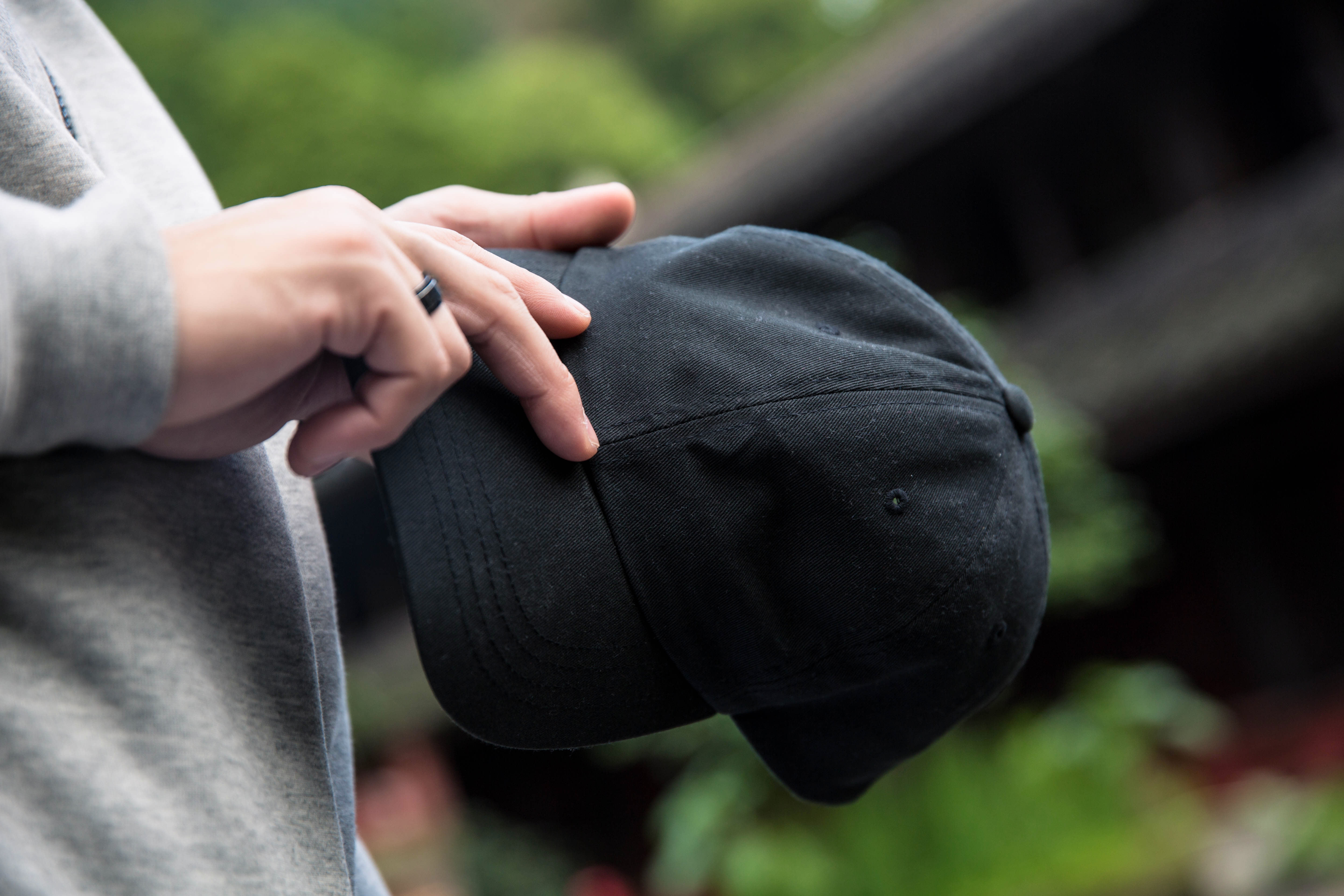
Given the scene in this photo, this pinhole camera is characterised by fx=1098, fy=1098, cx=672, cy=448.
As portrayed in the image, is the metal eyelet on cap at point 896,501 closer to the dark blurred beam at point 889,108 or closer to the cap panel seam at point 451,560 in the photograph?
the cap panel seam at point 451,560

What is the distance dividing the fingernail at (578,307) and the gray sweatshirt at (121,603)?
21cm

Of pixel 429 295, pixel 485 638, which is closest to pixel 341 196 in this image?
pixel 429 295

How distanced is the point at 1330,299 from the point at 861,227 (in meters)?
3.10

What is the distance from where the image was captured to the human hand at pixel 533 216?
0.84 metres

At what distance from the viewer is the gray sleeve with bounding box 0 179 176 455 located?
1.42 feet

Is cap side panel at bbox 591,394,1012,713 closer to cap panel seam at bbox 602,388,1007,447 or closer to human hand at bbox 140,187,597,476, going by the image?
cap panel seam at bbox 602,388,1007,447

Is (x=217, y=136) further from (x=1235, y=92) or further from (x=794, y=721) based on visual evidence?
(x=794, y=721)

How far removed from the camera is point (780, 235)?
0.82 metres

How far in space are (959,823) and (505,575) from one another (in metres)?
3.75

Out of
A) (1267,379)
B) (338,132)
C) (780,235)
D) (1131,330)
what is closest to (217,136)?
(338,132)

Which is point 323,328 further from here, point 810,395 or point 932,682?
point 932,682

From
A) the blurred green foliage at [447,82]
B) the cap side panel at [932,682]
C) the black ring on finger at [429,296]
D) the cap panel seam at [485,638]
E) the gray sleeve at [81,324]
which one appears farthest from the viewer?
the blurred green foliage at [447,82]

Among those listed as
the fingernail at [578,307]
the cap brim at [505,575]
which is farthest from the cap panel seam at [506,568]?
the fingernail at [578,307]

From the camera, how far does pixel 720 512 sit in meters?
0.70
